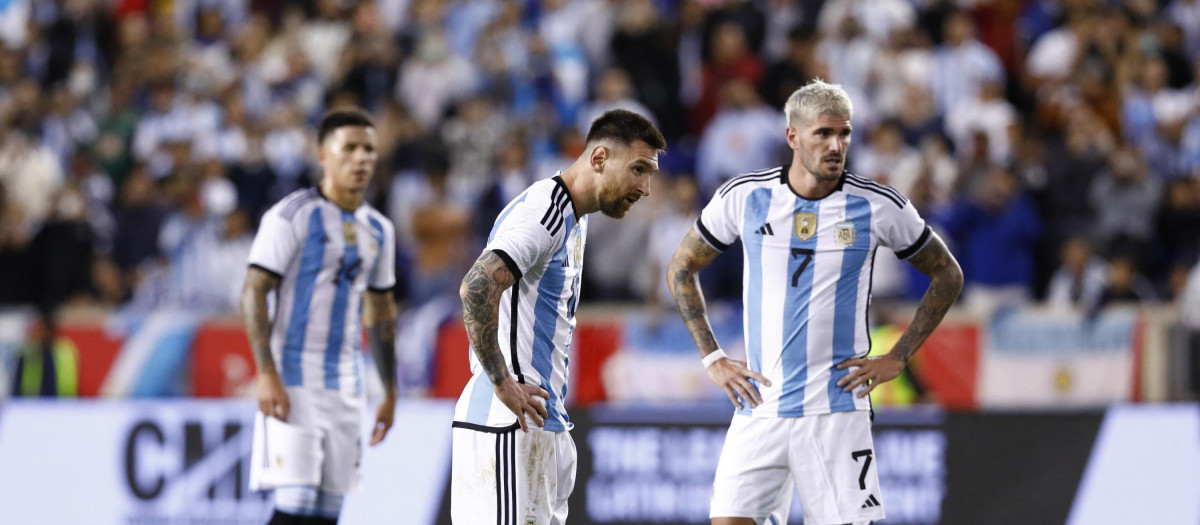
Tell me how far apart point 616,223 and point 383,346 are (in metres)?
5.96

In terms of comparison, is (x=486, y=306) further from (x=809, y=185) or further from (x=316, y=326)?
(x=316, y=326)

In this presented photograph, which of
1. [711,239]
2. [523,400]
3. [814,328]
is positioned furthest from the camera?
[711,239]

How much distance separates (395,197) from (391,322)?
7067 mm

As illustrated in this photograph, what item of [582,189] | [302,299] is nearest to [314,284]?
[302,299]

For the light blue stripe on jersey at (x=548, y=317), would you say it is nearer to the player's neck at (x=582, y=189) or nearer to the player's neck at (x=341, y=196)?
the player's neck at (x=582, y=189)

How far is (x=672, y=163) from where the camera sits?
1483 centimetres

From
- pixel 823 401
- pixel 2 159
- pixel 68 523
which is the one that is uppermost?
pixel 2 159

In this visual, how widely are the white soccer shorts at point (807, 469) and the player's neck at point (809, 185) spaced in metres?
1.00

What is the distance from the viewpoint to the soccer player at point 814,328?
20.8 feet

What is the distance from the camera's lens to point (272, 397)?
7.36 meters

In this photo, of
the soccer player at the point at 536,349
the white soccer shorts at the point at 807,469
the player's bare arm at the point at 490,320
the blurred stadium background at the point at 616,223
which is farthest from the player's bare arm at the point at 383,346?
the player's bare arm at the point at 490,320

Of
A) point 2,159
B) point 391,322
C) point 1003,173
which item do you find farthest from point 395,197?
point 391,322

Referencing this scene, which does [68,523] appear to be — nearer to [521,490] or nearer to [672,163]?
[521,490]

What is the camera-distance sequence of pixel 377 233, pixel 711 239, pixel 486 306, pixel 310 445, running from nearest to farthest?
1. pixel 486 306
2. pixel 711 239
3. pixel 310 445
4. pixel 377 233
